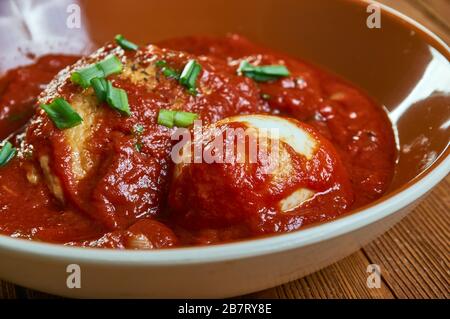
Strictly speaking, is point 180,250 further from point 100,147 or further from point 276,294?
point 100,147

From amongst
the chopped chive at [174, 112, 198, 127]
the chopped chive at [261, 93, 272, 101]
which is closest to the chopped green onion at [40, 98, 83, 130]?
the chopped chive at [174, 112, 198, 127]

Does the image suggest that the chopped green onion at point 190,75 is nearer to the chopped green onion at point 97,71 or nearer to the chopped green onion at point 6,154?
the chopped green onion at point 97,71

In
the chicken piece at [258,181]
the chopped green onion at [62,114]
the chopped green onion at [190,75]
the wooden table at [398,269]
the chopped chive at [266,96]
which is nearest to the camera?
the chicken piece at [258,181]

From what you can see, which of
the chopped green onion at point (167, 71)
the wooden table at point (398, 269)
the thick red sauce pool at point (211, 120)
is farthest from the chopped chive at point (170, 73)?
the wooden table at point (398, 269)

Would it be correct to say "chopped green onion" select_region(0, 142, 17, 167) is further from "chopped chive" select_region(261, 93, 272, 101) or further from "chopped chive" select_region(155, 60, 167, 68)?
"chopped chive" select_region(261, 93, 272, 101)

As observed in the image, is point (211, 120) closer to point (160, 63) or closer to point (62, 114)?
point (160, 63)
